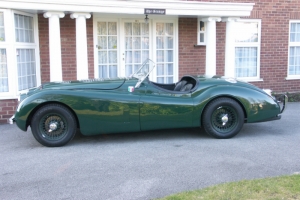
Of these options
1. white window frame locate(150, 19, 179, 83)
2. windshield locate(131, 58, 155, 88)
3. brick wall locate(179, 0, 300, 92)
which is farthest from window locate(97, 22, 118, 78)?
windshield locate(131, 58, 155, 88)

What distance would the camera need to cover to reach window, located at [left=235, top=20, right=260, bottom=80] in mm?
10734

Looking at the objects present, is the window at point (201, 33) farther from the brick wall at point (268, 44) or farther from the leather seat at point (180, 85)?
the leather seat at point (180, 85)

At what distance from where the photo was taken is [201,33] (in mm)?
10289

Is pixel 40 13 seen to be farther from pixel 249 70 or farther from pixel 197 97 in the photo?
pixel 249 70

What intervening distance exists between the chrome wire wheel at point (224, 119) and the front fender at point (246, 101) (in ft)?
0.69

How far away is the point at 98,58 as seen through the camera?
965cm

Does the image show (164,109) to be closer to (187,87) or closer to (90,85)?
(187,87)

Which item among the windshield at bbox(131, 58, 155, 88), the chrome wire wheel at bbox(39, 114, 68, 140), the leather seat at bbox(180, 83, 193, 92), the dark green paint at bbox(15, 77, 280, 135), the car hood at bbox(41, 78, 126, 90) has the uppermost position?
the windshield at bbox(131, 58, 155, 88)

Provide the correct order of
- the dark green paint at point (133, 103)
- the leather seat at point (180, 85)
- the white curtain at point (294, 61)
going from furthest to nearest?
the white curtain at point (294, 61) < the leather seat at point (180, 85) < the dark green paint at point (133, 103)

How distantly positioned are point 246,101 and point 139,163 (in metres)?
2.33

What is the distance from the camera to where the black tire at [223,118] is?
241 inches

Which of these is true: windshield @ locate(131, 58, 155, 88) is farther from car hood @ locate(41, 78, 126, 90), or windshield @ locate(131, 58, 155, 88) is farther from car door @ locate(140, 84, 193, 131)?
car hood @ locate(41, 78, 126, 90)

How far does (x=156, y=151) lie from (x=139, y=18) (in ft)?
17.0

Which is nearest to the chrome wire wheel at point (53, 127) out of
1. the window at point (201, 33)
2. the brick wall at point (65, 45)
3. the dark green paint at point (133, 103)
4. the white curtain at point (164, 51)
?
the dark green paint at point (133, 103)
